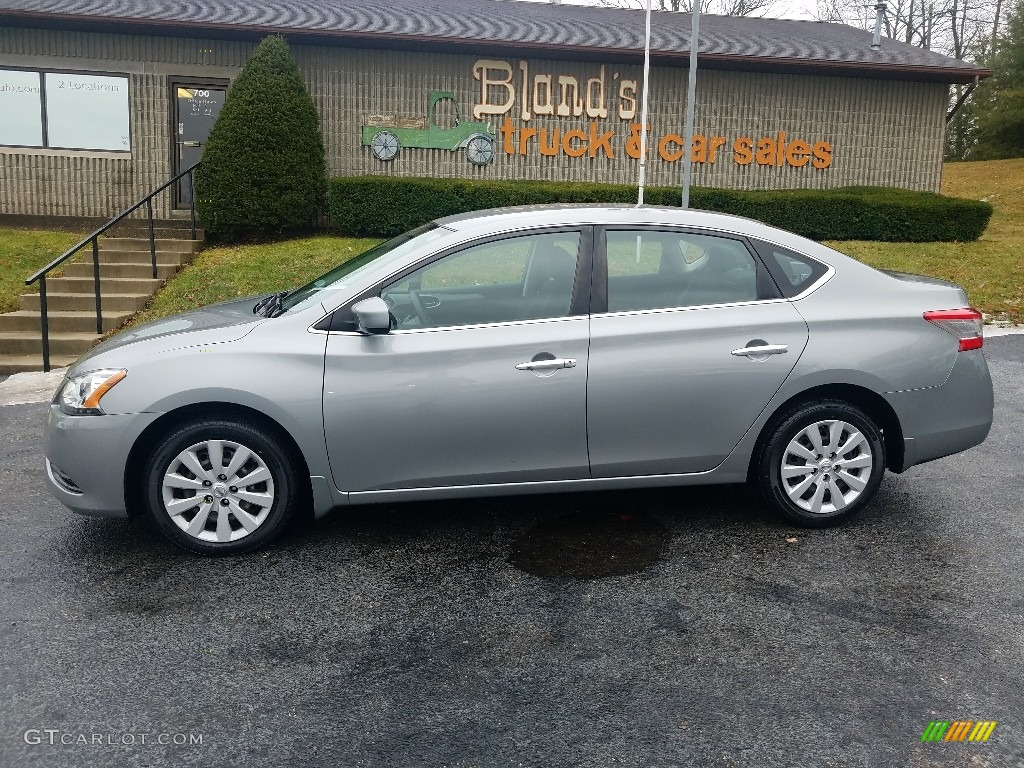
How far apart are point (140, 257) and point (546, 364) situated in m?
11.0

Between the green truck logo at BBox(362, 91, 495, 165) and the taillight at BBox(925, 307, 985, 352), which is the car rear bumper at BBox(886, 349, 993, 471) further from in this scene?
the green truck logo at BBox(362, 91, 495, 165)

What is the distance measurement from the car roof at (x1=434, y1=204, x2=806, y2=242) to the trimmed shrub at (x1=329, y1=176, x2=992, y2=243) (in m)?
10.5

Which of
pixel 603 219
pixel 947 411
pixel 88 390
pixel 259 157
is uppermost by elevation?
pixel 259 157

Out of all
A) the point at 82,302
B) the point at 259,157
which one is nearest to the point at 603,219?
the point at 82,302

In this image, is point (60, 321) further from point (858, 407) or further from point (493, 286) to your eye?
point (858, 407)

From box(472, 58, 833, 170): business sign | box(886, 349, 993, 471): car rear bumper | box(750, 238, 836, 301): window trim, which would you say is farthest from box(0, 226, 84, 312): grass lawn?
box(886, 349, 993, 471): car rear bumper

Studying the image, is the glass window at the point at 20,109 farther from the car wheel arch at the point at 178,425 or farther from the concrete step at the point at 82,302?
the car wheel arch at the point at 178,425

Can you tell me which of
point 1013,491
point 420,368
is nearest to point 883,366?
point 1013,491

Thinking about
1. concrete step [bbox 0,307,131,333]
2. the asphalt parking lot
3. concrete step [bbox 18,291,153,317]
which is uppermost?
concrete step [bbox 18,291,153,317]

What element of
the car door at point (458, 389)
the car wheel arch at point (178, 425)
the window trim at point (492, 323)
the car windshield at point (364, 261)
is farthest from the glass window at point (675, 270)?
the car wheel arch at point (178, 425)

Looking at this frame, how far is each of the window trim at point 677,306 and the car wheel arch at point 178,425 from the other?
5.33 ft

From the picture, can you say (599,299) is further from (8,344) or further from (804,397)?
(8,344)

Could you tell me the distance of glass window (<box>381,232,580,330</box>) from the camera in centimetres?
491

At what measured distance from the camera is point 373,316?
464 cm
